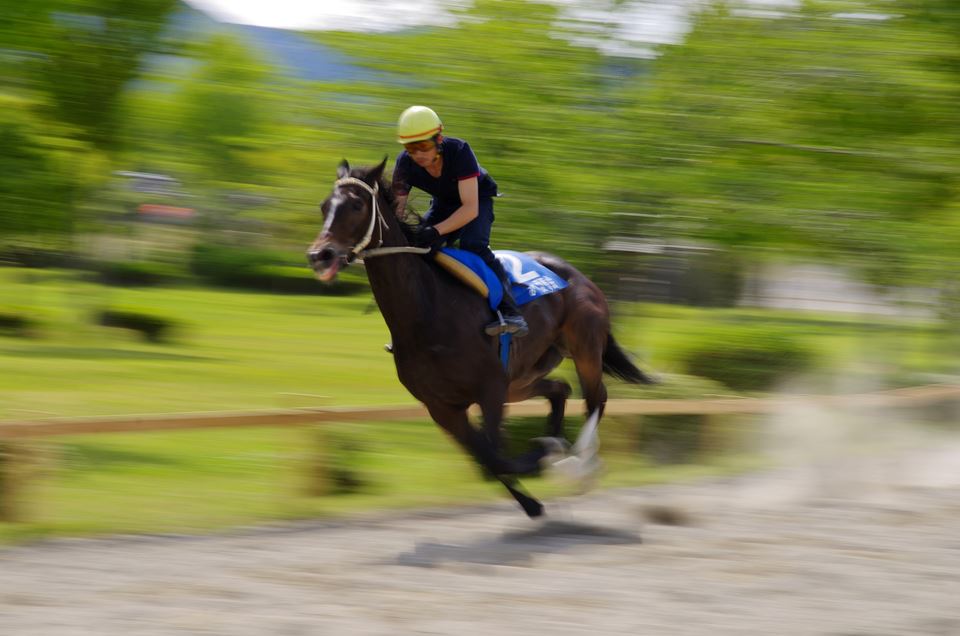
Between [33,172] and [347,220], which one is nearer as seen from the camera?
[347,220]

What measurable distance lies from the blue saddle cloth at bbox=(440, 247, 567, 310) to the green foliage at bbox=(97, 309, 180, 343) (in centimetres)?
1369

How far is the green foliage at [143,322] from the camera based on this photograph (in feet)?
67.6

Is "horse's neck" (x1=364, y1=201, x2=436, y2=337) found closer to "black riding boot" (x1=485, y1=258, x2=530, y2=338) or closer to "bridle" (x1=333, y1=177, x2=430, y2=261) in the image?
"bridle" (x1=333, y1=177, x2=430, y2=261)

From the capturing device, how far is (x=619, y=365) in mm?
8812

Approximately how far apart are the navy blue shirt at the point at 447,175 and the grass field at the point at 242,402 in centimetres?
206

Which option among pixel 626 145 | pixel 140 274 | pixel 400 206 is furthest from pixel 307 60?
pixel 140 274

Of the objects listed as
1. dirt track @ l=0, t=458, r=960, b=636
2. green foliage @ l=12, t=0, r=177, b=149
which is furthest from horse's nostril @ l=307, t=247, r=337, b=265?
green foliage @ l=12, t=0, r=177, b=149

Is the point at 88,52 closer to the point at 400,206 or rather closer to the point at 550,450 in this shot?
the point at 400,206

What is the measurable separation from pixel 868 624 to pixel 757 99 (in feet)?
25.0

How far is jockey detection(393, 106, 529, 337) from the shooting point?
22.5 ft

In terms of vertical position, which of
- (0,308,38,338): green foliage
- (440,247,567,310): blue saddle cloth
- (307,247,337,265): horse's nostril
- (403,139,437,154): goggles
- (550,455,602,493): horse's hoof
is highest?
(403,139,437,154): goggles

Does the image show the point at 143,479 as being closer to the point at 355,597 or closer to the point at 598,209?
the point at 355,597

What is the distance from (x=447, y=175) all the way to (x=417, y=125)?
519mm

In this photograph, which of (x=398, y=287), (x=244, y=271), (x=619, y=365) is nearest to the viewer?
(x=398, y=287)
